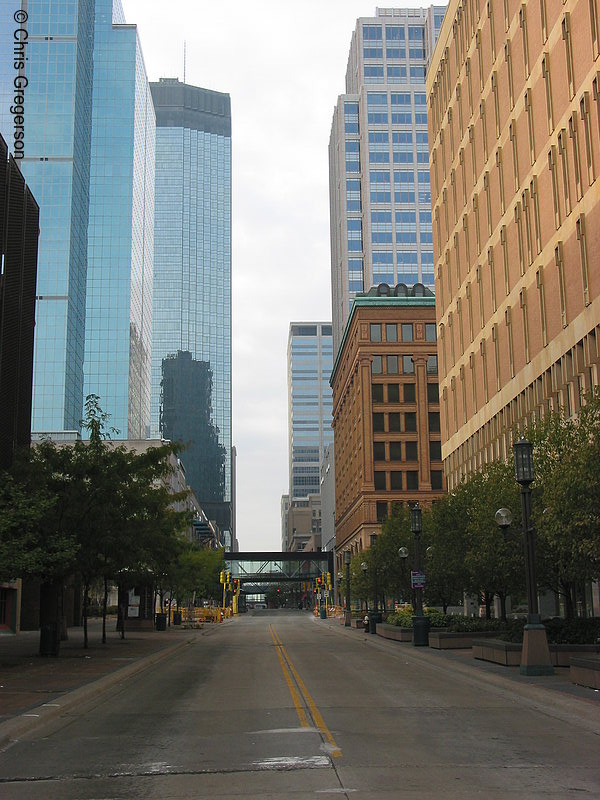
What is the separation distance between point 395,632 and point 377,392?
69007 millimetres

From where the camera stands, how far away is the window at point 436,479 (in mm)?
107250

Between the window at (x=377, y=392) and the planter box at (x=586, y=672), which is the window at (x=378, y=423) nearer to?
the window at (x=377, y=392)

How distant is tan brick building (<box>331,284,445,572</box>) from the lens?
10712 cm

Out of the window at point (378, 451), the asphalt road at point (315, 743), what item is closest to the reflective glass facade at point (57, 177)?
the window at point (378, 451)

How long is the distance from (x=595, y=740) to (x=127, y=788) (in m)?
6.59

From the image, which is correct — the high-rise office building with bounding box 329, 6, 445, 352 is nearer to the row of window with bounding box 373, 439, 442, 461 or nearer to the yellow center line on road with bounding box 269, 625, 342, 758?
the row of window with bounding box 373, 439, 442, 461

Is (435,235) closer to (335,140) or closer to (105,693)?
(105,693)

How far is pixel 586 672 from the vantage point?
18359 millimetres

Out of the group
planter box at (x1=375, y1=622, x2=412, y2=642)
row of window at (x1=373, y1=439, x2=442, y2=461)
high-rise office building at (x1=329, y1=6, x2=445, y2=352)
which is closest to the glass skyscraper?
high-rise office building at (x1=329, y1=6, x2=445, y2=352)

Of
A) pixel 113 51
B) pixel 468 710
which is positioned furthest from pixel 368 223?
pixel 468 710

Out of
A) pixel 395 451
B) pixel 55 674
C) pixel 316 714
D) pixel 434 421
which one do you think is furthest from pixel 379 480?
pixel 316 714

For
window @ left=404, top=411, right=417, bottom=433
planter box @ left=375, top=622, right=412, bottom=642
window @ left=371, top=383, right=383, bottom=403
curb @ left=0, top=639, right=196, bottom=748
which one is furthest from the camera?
window @ left=371, top=383, right=383, bottom=403

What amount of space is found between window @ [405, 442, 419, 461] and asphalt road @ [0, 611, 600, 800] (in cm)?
8608

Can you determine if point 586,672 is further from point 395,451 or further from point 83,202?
point 83,202
